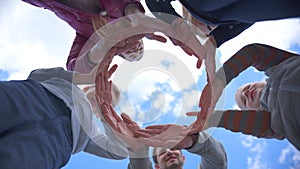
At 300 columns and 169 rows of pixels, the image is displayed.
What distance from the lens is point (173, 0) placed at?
27.1 inches

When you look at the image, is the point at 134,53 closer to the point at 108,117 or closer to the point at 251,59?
the point at 108,117

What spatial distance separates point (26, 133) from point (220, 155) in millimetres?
458

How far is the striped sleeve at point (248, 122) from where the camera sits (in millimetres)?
569

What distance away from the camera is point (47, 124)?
1.52 feet

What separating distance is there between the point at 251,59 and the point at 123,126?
31 centimetres

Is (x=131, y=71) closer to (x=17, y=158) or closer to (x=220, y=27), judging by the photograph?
(x=220, y=27)

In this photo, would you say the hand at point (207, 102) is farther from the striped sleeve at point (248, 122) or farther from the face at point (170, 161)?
the face at point (170, 161)

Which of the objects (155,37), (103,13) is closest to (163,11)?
(155,37)

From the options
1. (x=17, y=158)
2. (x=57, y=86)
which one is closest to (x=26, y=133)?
(x=17, y=158)

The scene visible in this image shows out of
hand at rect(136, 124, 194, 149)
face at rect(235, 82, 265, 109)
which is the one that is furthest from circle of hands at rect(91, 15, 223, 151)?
face at rect(235, 82, 265, 109)

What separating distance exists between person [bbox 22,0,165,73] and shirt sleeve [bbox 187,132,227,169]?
0.83ft

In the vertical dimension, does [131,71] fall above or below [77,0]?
below

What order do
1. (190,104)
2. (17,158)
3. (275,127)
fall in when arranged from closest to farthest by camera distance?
(17,158)
(275,127)
(190,104)

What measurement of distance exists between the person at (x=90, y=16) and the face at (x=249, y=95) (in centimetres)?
24
